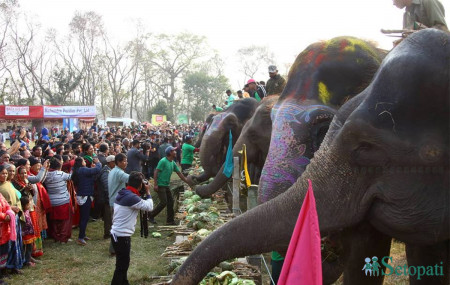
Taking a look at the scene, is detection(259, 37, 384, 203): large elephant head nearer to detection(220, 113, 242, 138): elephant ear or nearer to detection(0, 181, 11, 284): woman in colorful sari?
detection(0, 181, 11, 284): woman in colorful sari

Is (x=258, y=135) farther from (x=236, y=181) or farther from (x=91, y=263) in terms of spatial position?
(x=91, y=263)

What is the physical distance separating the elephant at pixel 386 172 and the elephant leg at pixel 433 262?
0.62m

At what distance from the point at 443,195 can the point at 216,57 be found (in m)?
64.8

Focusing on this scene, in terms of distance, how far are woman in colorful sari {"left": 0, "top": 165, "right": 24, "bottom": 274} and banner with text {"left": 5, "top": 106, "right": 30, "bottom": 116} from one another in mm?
32304

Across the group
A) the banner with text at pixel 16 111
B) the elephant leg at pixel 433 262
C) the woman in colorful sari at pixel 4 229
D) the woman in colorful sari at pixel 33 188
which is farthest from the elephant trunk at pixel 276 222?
the banner with text at pixel 16 111

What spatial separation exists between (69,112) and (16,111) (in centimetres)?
405

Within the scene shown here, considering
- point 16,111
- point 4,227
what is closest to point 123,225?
point 4,227

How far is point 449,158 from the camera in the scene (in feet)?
7.92

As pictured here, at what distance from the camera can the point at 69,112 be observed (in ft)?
126

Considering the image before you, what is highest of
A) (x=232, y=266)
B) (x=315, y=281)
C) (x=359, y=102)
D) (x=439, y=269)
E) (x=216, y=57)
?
(x=216, y=57)

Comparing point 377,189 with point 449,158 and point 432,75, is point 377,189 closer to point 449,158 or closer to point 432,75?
point 449,158

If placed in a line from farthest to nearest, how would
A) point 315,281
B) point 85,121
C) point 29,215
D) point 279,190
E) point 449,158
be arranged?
point 85,121 → point 29,215 → point 279,190 → point 449,158 → point 315,281

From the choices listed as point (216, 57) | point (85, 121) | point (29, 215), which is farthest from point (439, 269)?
point (216, 57)

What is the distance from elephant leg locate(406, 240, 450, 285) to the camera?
10.3 ft
